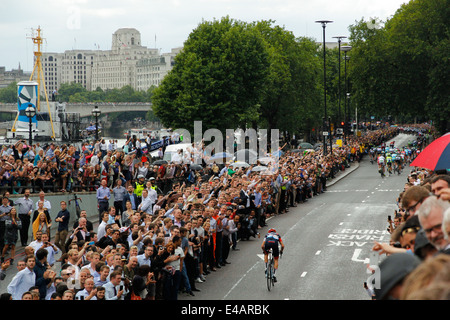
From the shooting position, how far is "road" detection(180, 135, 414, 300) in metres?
16.2

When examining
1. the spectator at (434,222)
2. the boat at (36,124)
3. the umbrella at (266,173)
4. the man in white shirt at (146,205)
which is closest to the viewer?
the spectator at (434,222)

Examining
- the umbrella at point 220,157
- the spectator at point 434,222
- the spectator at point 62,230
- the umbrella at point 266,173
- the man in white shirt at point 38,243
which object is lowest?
the spectator at point 62,230

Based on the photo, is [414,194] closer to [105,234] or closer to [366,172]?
[105,234]

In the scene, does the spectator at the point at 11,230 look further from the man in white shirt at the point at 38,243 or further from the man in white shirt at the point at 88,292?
the man in white shirt at the point at 88,292

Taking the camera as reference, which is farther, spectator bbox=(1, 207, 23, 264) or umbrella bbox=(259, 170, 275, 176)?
umbrella bbox=(259, 170, 275, 176)

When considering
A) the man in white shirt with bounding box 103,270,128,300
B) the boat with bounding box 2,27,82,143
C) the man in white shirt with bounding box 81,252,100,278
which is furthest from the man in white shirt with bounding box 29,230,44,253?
the boat with bounding box 2,27,82,143

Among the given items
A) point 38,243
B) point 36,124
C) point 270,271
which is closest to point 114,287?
point 38,243

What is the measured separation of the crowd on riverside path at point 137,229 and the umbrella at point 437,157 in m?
5.43

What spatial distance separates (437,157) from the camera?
12461mm

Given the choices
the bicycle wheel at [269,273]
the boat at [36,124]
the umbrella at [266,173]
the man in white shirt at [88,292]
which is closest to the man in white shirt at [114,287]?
the man in white shirt at [88,292]

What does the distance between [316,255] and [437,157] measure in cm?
871

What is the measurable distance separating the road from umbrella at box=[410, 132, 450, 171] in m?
4.12

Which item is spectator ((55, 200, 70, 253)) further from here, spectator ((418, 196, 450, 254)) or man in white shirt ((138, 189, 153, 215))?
spectator ((418, 196, 450, 254))

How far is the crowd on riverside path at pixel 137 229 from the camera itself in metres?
12.3
